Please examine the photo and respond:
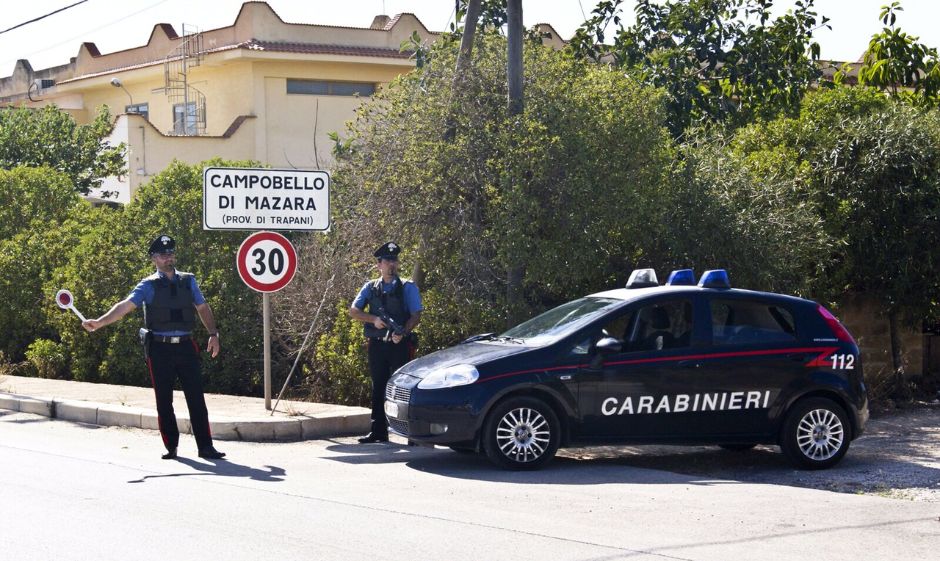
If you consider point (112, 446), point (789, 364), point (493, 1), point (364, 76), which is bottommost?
point (112, 446)

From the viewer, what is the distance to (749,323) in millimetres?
9828

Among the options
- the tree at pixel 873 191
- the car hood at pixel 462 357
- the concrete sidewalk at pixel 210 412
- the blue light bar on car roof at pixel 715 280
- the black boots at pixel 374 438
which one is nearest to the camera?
the car hood at pixel 462 357

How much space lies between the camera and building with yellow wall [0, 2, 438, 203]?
1194 inches

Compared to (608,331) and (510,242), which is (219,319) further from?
(608,331)

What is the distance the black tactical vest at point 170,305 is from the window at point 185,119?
24.3m

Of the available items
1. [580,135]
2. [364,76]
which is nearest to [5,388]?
[580,135]

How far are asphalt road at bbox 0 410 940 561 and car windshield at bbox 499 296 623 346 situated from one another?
1.08 meters

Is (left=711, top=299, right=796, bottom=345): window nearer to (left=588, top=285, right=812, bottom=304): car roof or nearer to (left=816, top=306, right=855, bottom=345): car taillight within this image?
(left=588, top=285, right=812, bottom=304): car roof

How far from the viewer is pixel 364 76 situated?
107ft

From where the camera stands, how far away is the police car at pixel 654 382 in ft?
30.5

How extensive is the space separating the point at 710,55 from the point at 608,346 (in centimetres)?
967

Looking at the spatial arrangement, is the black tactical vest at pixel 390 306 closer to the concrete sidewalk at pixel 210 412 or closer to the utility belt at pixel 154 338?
the concrete sidewalk at pixel 210 412

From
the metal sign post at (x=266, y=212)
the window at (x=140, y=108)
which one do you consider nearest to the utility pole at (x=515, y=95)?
the metal sign post at (x=266, y=212)

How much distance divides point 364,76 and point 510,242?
857 inches
